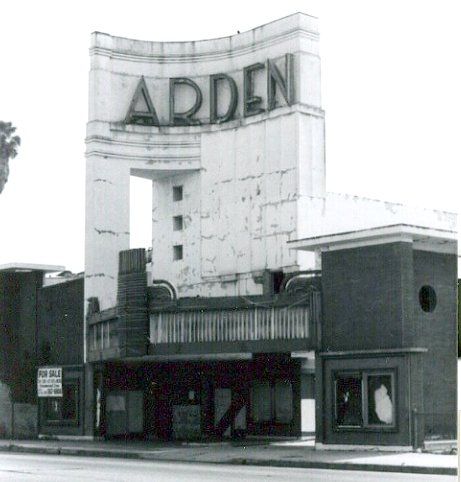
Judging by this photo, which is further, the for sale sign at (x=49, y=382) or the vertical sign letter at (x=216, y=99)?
the vertical sign letter at (x=216, y=99)

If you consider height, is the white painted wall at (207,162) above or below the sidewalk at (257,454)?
above

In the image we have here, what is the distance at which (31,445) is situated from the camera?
39.8 meters

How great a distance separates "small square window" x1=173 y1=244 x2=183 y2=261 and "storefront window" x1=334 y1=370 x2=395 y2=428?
17851 millimetres

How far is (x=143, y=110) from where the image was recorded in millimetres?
47219

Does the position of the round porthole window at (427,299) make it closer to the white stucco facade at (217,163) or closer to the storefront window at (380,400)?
the storefront window at (380,400)

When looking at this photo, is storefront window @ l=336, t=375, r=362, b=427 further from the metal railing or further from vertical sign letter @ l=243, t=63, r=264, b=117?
vertical sign letter @ l=243, t=63, r=264, b=117

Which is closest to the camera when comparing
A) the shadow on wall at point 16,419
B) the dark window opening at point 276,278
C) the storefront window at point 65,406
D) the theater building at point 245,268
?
the theater building at point 245,268

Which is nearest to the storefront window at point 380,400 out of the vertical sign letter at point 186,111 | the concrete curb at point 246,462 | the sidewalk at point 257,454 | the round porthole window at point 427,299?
the sidewalk at point 257,454

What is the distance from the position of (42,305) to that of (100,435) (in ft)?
22.7

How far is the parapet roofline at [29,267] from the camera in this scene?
148 ft

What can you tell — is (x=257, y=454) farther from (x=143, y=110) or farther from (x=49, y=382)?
(x=143, y=110)

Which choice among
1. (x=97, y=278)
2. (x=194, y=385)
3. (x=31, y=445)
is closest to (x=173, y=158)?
(x=97, y=278)

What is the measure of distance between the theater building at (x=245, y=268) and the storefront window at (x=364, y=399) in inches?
2.3

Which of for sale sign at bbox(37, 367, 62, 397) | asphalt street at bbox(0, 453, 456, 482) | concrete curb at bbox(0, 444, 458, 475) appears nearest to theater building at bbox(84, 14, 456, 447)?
for sale sign at bbox(37, 367, 62, 397)
